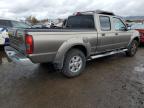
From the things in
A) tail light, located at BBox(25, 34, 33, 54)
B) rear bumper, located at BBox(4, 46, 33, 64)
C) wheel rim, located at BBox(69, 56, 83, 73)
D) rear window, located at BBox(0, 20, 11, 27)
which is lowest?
wheel rim, located at BBox(69, 56, 83, 73)

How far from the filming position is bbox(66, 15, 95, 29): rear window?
5100mm

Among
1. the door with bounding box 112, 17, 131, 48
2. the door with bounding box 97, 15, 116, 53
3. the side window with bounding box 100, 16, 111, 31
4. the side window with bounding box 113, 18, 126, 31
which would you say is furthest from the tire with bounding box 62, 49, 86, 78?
the side window with bounding box 113, 18, 126, 31

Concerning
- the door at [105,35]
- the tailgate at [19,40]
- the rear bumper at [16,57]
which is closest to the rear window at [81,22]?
the door at [105,35]

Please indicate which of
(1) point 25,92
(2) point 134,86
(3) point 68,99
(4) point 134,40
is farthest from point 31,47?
(4) point 134,40

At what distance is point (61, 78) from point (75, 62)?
615mm

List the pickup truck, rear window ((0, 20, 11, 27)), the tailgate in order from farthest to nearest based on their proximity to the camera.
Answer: rear window ((0, 20, 11, 27)) → the tailgate → the pickup truck

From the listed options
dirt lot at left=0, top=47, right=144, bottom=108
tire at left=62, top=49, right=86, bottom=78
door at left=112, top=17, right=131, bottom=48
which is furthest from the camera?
door at left=112, top=17, right=131, bottom=48

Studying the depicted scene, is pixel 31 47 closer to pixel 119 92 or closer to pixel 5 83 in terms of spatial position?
pixel 5 83

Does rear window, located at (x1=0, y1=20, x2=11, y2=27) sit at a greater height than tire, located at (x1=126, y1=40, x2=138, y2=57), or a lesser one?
greater

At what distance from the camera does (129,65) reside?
5898 mm

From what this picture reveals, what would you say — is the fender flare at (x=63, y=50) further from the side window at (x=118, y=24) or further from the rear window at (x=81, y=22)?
the side window at (x=118, y=24)

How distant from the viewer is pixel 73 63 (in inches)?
178

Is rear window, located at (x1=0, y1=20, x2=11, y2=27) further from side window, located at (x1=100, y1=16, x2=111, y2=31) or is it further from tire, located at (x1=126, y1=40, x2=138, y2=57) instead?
tire, located at (x1=126, y1=40, x2=138, y2=57)

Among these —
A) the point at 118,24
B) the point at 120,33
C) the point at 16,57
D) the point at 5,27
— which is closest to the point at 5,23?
the point at 5,27
